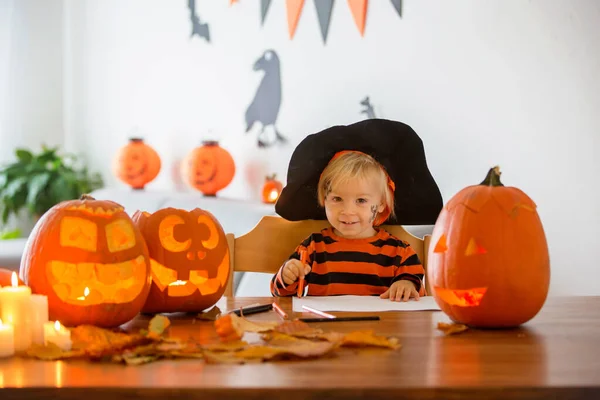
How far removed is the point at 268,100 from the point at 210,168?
18.5 inches

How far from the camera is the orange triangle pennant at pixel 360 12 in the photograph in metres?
3.32

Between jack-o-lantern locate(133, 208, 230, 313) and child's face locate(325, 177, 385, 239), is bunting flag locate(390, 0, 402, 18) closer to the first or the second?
child's face locate(325, 177, 385, 239)

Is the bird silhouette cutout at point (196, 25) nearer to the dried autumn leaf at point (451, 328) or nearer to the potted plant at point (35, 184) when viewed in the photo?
the potted plant at point (35, 184)

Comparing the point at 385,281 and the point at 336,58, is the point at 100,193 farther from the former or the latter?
the point at 385,281

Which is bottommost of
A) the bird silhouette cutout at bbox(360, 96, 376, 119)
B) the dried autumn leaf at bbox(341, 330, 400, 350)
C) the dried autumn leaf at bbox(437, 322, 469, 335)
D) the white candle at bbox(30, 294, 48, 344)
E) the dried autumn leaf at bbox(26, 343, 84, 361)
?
the dried autumn leaf at bbox(437, 322, 469, 335)

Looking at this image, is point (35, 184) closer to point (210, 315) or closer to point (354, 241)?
point (354, 241)

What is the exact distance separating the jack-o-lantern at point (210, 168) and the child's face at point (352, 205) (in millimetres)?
2160

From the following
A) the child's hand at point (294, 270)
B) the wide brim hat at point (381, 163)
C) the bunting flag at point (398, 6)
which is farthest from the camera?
the bunting flag at point (398, 6)

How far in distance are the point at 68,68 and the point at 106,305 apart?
14.7ft

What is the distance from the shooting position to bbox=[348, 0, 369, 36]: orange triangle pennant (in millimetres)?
3322

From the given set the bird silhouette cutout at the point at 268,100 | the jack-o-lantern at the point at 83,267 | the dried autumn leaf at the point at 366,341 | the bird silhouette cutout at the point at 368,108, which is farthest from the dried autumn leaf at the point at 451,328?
the bird silhouette cutout at the point at 268,100

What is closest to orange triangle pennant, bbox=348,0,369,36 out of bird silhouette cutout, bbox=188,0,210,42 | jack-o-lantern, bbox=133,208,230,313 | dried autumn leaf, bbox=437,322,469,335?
bird silhouette cutout, bbox=188,0,210,42

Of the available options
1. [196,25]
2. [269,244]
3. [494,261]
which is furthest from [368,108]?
[494,261]

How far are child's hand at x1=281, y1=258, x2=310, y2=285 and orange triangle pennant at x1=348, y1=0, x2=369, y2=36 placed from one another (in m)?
1.96
